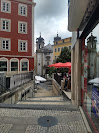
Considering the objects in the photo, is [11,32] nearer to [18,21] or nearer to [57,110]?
[18,21]

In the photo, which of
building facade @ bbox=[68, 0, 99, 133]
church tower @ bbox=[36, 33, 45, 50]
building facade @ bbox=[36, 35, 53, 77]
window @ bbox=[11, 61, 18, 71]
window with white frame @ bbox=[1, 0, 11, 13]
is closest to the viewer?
→ building facade @ bbox=[68, 0, 99, 133]

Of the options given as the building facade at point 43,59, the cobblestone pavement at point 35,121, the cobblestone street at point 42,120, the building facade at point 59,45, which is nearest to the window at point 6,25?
the cobblestone street at point 42,120

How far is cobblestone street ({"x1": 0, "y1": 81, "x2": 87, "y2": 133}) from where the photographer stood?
141 inches

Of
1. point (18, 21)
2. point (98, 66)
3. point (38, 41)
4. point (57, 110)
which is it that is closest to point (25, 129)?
point (57, 110)

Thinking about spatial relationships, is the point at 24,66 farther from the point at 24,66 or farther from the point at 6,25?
the point at 6,25

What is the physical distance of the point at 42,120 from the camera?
4.20 m

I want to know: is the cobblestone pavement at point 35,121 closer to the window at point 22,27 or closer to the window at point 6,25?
the window at point 6,25

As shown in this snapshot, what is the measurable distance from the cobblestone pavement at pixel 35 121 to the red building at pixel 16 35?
15078 mm

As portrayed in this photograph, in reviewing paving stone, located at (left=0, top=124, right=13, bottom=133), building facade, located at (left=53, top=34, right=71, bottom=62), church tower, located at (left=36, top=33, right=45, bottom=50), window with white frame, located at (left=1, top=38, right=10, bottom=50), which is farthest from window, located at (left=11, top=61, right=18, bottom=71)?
church tower, located at (left=36, top=33, right=45, bottom=50)

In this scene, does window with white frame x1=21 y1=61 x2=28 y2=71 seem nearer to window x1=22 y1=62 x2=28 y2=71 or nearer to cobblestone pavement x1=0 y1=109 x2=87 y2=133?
window x1=22 y1=62 x2=28 y2=71

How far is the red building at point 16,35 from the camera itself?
1891cm

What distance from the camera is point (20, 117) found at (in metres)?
4.45

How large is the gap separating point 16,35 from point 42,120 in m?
18.0

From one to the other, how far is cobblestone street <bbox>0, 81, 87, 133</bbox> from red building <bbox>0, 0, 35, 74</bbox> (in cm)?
1500
